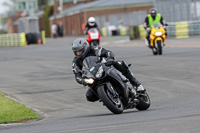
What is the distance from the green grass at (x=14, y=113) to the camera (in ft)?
32.1

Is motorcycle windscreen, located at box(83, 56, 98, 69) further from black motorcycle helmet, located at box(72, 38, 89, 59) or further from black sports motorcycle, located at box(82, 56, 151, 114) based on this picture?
black motorcycle helmet, located at box(72, 38, 89, 59)

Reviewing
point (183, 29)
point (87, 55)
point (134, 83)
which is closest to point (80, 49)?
point (87, 55)

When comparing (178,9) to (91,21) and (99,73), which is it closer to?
(91,21)

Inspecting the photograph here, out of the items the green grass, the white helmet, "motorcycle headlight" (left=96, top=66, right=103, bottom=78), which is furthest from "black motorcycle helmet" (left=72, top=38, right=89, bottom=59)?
the white helmet

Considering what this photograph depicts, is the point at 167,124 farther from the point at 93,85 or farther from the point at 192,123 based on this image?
the point at 93,85

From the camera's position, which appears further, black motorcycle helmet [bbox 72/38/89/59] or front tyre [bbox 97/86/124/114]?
black motorcycle helmet [bbox 72/38/89/59]

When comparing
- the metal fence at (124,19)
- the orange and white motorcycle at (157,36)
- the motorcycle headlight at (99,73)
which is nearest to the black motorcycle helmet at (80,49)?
the motorcycle headlight at (99,73)

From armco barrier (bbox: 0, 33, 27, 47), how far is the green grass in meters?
36.1

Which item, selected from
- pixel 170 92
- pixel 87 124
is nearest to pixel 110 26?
pixel 170 92

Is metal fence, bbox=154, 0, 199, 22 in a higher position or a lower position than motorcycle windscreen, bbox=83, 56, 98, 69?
higher

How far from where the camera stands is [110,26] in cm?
5938

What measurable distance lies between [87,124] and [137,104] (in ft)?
5.61

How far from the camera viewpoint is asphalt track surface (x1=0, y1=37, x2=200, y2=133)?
7.80 meters

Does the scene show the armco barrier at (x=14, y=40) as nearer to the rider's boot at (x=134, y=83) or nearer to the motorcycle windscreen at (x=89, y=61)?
the rider's boot at (x=134, y=83)
